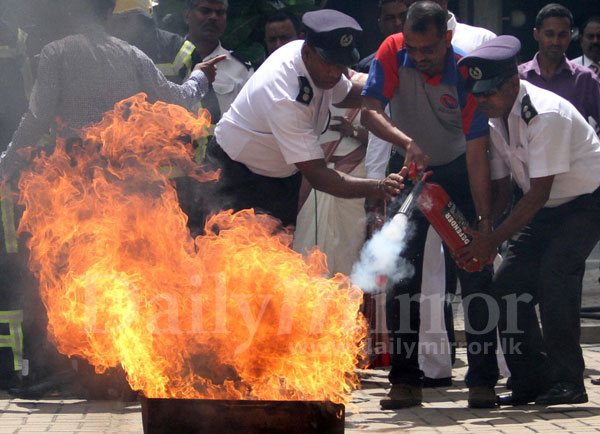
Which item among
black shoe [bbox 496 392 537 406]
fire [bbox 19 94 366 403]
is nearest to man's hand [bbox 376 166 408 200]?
fire [bbox 19 94 366 403]

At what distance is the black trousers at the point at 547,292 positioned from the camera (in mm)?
6098

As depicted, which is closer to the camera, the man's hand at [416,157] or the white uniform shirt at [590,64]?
the man's hand at [416,157]

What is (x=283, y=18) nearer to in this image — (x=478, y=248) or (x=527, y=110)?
(x=527, y=110)

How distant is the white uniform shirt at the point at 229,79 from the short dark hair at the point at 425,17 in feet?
5.86

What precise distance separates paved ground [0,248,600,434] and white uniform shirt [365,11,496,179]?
158 cm

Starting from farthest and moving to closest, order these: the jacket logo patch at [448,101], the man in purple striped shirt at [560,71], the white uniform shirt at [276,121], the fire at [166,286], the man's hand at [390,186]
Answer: the man in purple striped shirt at [560,71], the jacket logo patch at [448,101], the white uniform shirt at [276,121], the man's hand at [390,186], the fire at [166,286]

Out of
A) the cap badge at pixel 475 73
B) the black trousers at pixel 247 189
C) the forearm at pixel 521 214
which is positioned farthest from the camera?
the black trousers at pixel 247 189

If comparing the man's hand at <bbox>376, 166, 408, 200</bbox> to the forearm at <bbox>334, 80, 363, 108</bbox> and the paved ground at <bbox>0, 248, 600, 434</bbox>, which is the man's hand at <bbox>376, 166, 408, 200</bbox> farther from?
the paved ground at <bbox>0, 248, 600, 434</bbox>

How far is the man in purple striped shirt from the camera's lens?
7.27 metres

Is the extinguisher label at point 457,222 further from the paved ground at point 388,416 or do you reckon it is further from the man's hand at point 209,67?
the man's hand at point 209,67

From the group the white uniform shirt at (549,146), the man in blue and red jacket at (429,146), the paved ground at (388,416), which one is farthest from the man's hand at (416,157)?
the paved ground at (388,416)

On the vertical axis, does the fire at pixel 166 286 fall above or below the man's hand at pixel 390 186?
below

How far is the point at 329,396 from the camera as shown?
15.9 ft

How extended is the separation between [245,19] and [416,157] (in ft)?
11.7
